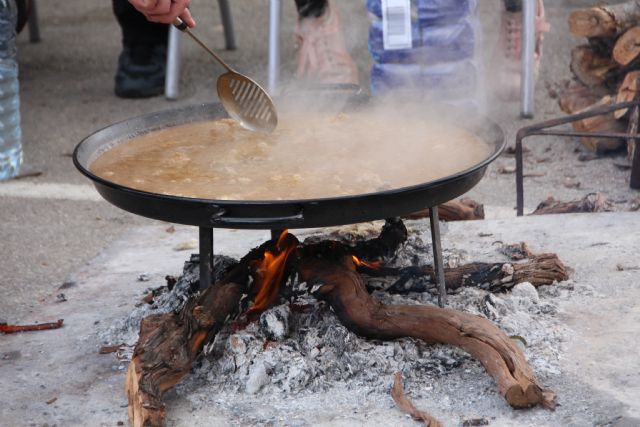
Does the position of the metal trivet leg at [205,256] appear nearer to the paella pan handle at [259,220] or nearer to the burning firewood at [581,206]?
the paella pan handle at [259,220]

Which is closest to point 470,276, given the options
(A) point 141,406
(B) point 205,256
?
(B) point 205,256

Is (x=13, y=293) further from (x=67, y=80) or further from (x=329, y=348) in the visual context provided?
Answer: (x=67, y=80)

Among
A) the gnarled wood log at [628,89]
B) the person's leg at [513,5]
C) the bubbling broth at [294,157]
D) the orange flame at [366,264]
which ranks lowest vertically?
the orange flame at [366,264]

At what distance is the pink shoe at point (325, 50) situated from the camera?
5699 mm

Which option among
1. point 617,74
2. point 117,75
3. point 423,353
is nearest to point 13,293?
point 423,353

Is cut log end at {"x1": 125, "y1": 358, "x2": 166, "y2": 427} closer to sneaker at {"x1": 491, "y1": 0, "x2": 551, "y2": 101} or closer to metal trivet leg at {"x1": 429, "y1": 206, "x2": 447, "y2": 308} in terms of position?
metal trivet leg at {"x1": 429, "y1": 206, "x2": 447, "y2": 308}

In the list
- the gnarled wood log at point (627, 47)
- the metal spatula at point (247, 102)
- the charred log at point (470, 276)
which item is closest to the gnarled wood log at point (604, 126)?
the gnarled wood log at point (627, 47)

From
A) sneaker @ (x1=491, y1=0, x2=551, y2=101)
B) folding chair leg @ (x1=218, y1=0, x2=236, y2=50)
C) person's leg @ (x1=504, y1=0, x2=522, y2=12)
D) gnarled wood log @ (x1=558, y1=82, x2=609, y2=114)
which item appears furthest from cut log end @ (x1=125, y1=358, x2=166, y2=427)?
folding chair leg @ (x1=218, y1=0, x2=236, y2=50)

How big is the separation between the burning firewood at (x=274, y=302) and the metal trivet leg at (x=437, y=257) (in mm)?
232

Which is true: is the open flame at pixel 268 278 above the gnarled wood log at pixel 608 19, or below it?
below

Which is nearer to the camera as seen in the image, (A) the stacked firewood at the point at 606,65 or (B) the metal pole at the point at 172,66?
(A) the stacked firewood at the point at 606,65

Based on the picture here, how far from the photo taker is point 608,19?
4.79m

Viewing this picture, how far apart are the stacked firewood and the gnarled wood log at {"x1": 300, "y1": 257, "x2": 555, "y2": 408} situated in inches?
98.0

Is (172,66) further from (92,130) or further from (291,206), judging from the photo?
(291,206)
